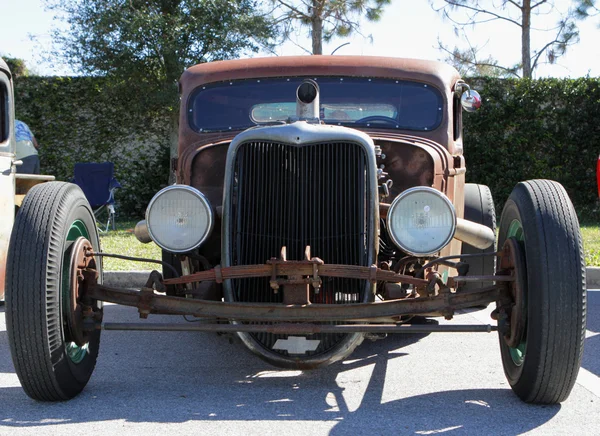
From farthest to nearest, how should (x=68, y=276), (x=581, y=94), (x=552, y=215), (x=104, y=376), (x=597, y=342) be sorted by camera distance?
(x=581, y=94) < (x=597, y=342) < (x=104, y=376) < (x=68, y=276) < (x=552, y=215)

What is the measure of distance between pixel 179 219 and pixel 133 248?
5600 mm

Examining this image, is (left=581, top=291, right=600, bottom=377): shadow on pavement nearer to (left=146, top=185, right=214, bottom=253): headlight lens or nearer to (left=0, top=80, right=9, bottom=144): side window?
(left=146, top=185, right=214, bottom=253): headlight lens

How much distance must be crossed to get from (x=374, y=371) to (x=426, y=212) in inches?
44.0

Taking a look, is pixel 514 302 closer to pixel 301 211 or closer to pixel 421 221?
pixel 421 221

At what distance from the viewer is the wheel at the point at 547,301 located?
3258 millimetres

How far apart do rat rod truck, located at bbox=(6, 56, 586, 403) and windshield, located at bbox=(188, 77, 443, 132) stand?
1.77 ft

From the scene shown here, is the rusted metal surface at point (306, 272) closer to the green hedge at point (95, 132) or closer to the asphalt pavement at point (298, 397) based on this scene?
the asphalt pavement at point (298, 397)

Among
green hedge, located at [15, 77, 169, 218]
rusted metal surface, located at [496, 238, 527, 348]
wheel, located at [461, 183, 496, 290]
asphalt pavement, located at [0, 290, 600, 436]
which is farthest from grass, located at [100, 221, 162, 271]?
rusted metal surface, located at [496, 238, 527, 348]

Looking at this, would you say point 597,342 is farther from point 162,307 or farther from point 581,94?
point 581,94

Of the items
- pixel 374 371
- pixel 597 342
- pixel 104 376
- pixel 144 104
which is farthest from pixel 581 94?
pixel 104 376

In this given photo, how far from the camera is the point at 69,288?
3572 millimetres

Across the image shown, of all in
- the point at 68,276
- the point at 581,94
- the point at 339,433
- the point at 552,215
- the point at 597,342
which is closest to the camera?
the point at 339,433

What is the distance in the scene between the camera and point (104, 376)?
409 centimetres

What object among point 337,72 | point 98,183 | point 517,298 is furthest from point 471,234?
point 98,183
